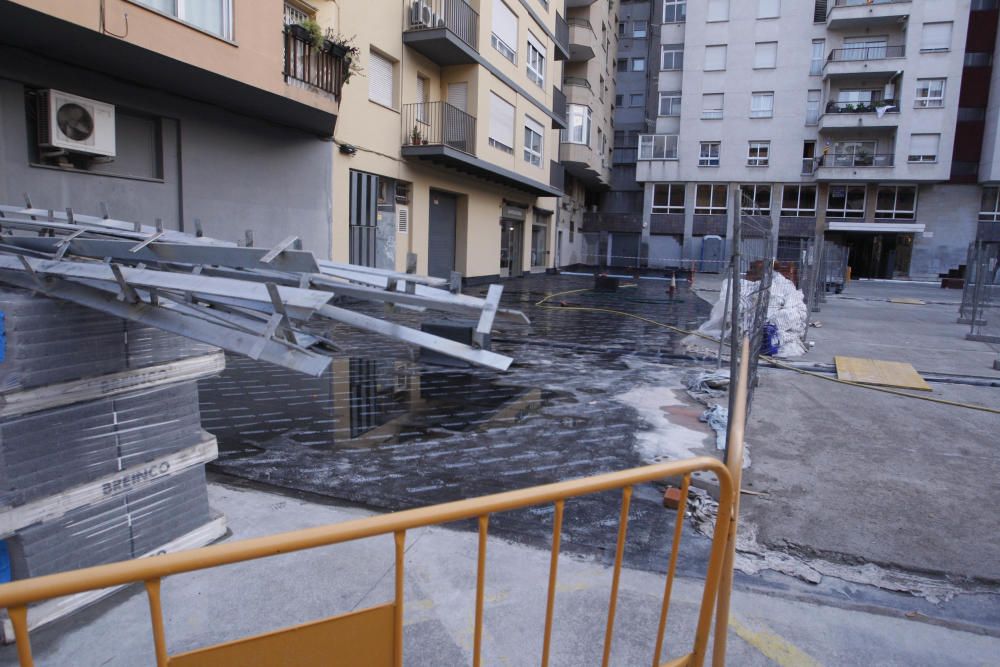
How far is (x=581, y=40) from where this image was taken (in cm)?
3484

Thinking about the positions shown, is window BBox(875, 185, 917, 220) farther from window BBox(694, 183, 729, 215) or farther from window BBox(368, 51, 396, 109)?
window BBox(368, 51, 396, 109)

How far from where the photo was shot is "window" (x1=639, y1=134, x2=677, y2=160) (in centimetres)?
4269

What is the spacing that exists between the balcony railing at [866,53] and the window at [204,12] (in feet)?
127

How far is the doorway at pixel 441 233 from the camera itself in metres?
20.5

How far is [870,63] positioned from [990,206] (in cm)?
1167

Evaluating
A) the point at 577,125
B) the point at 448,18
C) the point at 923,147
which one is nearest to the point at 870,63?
the point at 923,147

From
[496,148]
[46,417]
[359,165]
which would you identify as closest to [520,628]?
[46,417]

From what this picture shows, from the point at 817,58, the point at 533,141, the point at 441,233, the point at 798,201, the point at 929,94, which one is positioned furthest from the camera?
the point at 798,201

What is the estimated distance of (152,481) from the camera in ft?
10.6

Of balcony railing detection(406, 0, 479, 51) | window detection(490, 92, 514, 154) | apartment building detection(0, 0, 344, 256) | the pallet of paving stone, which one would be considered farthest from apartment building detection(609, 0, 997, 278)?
the pallet of paving stone

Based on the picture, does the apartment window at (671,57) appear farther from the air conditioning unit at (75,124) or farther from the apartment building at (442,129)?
the air conditioning unit at (75,124)

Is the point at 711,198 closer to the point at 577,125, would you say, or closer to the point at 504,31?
the point at 577,125

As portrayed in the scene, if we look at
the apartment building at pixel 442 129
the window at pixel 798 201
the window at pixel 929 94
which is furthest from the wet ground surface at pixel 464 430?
the window at pixel 929 94

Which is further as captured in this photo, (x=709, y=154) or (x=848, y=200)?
(x=709, y=154)
